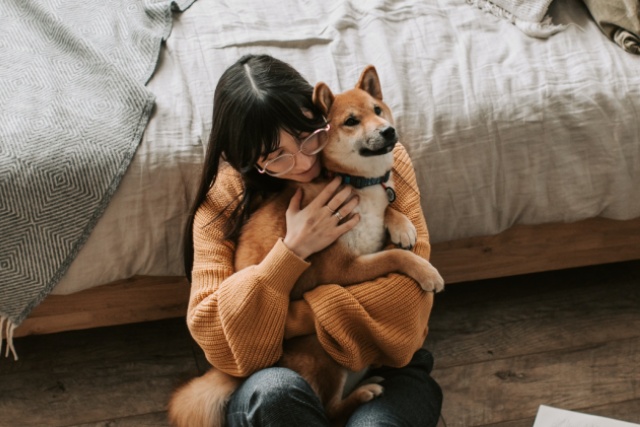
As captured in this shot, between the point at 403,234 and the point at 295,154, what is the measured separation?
237 mm

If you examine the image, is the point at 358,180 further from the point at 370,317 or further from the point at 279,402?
the point at 279,402

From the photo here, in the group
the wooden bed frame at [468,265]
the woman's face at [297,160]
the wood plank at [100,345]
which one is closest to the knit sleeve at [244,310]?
the woman's face at [297,160]

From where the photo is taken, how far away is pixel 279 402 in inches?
51.2

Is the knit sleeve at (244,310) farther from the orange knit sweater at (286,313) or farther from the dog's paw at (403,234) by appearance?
the dog's paw at (403,234)

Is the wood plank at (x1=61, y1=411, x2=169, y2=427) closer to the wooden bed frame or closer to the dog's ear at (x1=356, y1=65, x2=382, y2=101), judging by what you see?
the wooden bed frame

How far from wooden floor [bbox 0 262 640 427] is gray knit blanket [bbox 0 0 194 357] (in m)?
0.22

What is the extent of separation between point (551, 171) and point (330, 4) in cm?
67

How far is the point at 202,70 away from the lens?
174 centimetres

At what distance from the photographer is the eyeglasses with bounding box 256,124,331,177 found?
132 centimetres

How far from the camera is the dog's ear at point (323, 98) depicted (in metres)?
1.31

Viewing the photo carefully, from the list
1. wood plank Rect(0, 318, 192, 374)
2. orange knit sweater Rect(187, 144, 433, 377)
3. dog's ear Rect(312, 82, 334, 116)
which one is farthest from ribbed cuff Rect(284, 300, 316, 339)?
wood plank Rect(0, 318, 192, 374)

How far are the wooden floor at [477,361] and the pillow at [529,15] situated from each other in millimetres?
622

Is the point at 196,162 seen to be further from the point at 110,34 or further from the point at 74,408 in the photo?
the point at 74,408

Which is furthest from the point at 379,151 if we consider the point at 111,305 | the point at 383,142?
the point at 111,305
